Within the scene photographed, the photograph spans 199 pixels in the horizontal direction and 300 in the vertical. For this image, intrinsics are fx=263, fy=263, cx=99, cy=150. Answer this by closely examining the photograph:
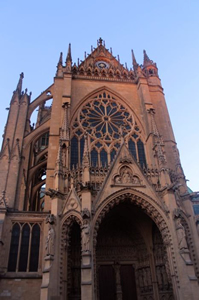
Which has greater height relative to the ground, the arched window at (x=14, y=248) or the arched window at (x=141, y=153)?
the arched window at (x=141, y=153)

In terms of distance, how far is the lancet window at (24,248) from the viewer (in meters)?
13.9

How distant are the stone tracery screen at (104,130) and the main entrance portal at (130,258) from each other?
4040 mm

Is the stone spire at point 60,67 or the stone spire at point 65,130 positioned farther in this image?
the stone spire at point 60,67

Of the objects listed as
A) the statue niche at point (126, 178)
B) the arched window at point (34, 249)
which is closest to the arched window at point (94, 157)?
the statue niche at point (126, 178)

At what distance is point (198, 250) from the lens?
14.6m

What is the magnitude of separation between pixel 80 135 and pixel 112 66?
30.1 ft

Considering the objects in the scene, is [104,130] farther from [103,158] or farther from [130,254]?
[130,254]

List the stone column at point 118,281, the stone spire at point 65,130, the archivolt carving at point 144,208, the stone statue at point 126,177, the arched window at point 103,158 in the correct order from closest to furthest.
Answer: the archivolt carving at point 144,208 < the stone column at point 118,281 < the stone statue at point 126,177 < the stone spire at point 65,130 < the arched window at point 103,158

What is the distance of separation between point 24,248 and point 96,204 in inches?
185

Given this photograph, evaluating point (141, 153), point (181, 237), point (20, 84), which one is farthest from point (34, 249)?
point (20, 84)

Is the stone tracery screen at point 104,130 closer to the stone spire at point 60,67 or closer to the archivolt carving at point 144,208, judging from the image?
the stone spire at point 60,67

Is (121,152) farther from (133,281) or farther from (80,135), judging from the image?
(133,281)

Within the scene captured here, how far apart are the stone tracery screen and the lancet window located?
17.3ft

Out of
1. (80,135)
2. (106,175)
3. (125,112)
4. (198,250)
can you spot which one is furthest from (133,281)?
(125,112)
